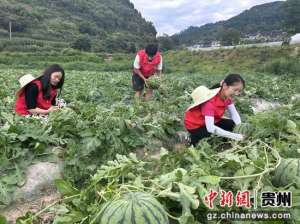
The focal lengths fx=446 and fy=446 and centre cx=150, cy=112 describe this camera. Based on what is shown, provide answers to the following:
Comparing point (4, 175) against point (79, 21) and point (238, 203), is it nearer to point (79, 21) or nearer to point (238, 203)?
point (238, 203)

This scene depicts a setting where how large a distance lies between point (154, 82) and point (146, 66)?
37 cm

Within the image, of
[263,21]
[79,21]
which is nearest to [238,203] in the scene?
[79,21]

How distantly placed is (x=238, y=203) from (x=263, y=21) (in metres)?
132

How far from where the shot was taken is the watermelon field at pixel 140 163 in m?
2.40

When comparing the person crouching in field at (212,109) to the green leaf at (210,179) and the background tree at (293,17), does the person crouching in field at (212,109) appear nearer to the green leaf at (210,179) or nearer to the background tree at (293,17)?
Answer: the green leaf at (210,179)

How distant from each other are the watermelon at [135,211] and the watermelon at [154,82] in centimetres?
630

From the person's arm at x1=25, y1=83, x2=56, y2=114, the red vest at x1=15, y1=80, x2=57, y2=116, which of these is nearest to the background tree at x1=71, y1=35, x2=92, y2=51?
the red vest at x1=15, y1=80, x2=57, y2=116

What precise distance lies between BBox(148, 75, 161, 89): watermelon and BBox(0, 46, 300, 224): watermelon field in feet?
5.17

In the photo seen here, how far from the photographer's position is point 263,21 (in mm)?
127438

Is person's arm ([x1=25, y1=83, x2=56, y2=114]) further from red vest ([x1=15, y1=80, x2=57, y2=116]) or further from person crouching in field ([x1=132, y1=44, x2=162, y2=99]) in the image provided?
person crouching in field ([x1=132, y1=44, x2=162, y2=99])

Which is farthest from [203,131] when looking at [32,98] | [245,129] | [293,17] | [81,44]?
[293,17]

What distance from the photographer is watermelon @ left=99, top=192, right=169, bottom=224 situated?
2145 mm

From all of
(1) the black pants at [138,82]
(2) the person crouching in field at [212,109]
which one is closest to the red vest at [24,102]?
(2) the person crouching in field at [212,109]

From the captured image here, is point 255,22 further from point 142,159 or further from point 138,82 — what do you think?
point 142,159
